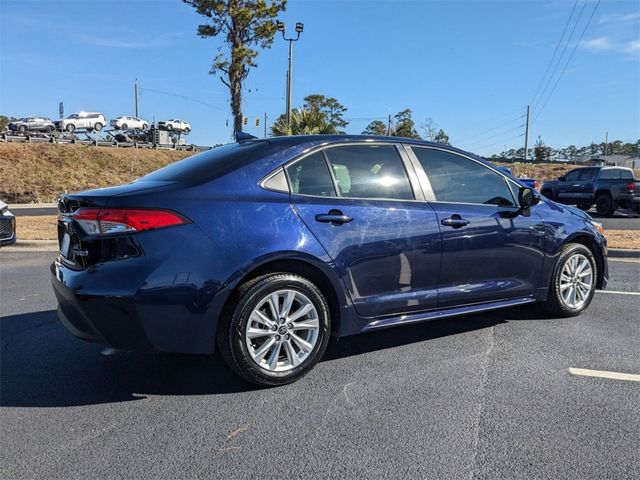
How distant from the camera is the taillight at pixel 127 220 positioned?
3.04m

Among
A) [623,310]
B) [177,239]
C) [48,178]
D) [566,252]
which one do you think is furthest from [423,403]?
[48,178]

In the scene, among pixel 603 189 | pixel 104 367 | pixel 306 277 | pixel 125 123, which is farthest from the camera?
pixel 125 123

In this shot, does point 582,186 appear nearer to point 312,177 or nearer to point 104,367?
point 312,177

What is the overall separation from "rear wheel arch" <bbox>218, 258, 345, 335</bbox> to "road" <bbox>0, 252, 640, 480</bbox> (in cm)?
48

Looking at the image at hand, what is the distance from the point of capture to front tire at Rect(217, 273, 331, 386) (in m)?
3.20

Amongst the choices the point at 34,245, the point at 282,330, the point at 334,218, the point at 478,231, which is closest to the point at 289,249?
the point at 334,218

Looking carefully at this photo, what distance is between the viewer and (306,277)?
3.46 m

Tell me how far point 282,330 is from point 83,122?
51628mm

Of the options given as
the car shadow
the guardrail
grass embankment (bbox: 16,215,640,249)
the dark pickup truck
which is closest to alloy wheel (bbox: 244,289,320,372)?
the car shadow

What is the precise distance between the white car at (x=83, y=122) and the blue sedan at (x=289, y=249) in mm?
49715

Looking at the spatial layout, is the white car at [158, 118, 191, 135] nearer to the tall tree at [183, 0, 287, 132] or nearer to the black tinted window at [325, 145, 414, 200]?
the tall tree at [183, 0, 287, 132]

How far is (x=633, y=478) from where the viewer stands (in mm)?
2387

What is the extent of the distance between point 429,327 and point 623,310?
2223mm

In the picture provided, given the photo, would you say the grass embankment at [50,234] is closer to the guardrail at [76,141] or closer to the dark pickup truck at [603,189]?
the dark pickup truck at [603,189]
